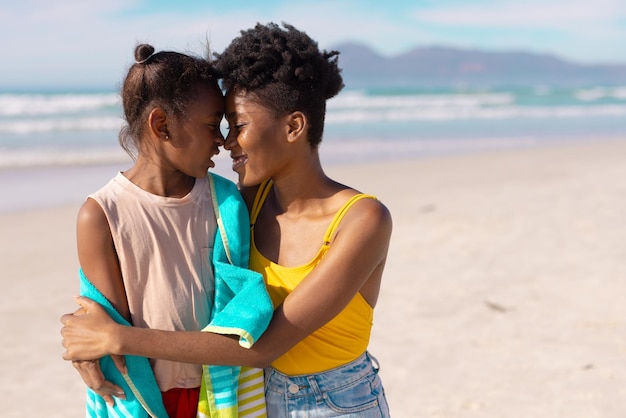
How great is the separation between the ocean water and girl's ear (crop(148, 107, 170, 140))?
36.3ft

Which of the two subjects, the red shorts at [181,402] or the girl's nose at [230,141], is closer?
the red shorts at [181,402]

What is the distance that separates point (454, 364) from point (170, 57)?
3.15 m

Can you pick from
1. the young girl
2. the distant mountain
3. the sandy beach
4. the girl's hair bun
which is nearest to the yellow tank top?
the young girl

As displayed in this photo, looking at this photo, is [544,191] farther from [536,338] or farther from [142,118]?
[142,118]

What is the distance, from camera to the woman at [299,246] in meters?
2.11

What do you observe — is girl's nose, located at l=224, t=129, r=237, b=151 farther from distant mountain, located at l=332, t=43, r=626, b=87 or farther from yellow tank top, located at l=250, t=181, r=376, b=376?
distant mountain, located at l=332, t=43, r=626, b=87

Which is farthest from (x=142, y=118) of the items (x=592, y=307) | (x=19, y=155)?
(x=19, y=155)

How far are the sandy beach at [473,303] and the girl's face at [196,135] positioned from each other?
7.83 ft

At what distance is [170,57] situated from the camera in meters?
2.16

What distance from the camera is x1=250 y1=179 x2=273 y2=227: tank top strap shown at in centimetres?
246

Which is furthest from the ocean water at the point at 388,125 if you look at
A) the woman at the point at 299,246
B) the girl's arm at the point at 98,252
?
the girl's arm at the point at 98,252

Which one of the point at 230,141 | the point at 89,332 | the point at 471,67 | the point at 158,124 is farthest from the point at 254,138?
the point at 471,67

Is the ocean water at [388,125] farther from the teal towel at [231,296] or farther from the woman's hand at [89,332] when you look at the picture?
the woman's hand at [89,332]

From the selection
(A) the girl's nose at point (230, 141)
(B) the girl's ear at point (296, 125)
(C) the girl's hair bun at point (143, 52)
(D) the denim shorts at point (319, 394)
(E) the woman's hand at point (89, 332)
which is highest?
(C) the girl's hair bun at point (143, 52)
